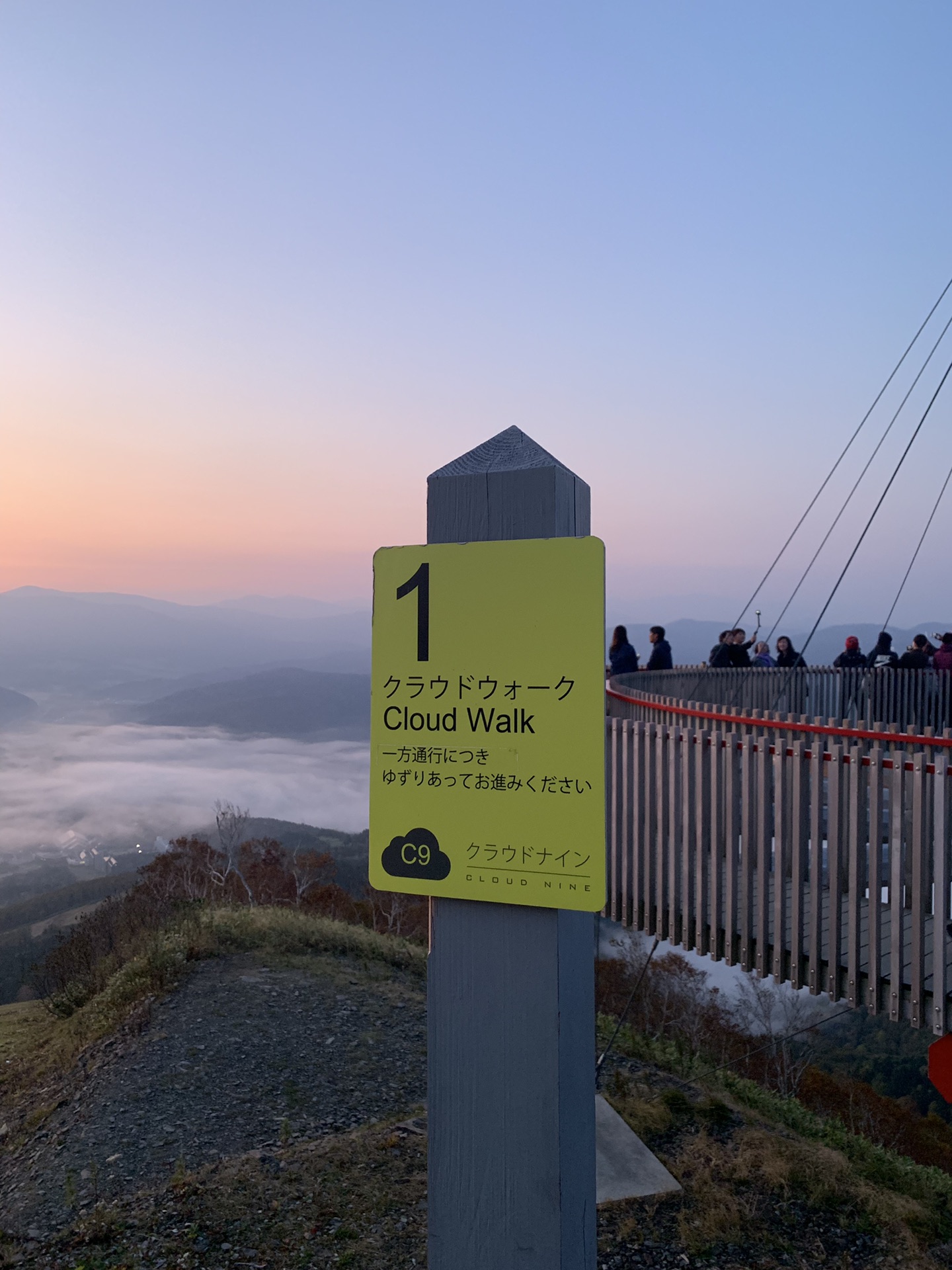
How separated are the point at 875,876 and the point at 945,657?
9.74 m

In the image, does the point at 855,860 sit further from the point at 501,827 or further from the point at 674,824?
the point at 501,827

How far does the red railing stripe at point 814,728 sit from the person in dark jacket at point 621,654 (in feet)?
14.8

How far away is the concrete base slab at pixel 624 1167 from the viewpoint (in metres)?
4.84

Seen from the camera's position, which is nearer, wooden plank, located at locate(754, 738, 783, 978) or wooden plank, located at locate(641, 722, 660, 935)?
wooden plank, located at locate(754, 738, 783, 978)

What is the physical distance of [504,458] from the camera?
77.4 inches

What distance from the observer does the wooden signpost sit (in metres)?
1.79

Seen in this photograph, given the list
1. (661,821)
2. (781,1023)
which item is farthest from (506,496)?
(781,1023)

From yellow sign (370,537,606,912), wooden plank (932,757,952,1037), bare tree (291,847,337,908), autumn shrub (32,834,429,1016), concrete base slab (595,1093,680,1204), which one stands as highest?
yellow sign (370,537,606,912)

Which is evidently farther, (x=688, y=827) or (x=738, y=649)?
(x=738, y=649)

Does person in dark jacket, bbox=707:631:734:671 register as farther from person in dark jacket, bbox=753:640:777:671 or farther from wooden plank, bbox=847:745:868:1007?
wooden plank, bbox=847:745:868:1007

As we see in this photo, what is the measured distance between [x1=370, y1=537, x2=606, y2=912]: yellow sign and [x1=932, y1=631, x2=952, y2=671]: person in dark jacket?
13886mm

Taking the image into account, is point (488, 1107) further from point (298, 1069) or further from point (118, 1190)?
point (298, 1069)

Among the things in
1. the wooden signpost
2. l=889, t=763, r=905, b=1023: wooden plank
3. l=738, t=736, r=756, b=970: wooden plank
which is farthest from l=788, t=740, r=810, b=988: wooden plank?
the wooden signpost

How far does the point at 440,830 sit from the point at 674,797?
5.11 meters
